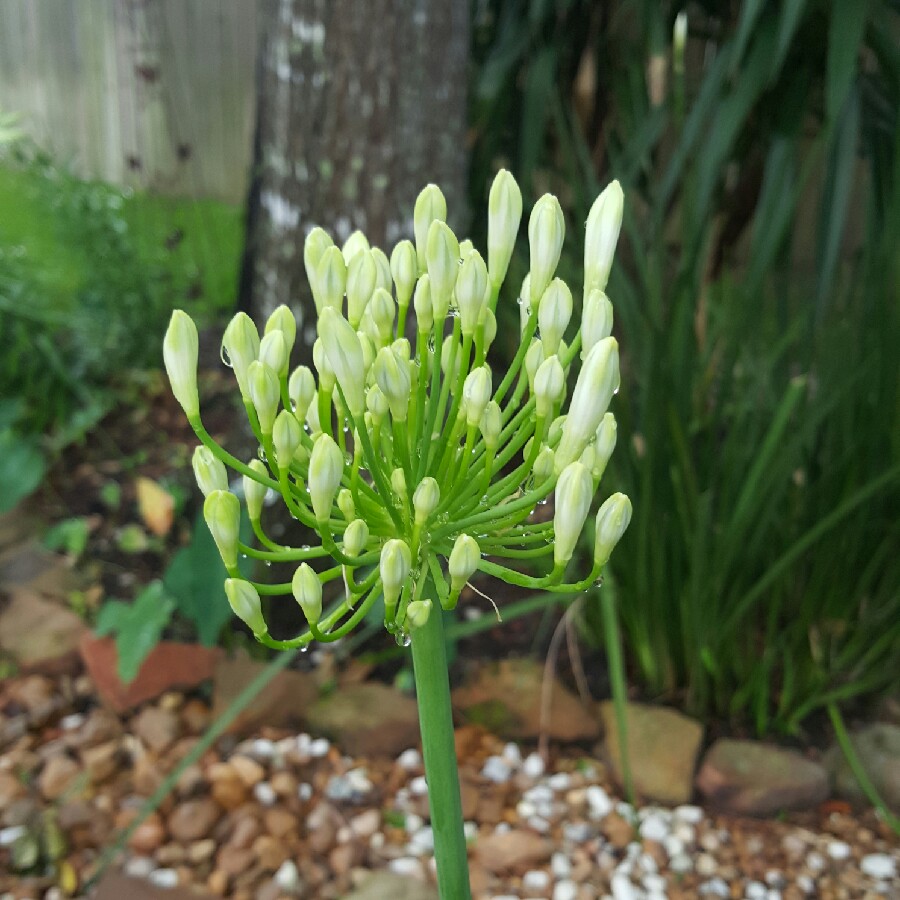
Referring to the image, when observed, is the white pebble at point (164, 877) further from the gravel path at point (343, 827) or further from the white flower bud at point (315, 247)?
the white flower bud at point (315, 247)

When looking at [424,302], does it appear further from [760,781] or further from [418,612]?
[760,781]

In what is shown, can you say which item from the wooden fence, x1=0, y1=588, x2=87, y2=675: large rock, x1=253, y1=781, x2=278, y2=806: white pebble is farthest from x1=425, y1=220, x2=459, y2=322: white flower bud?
the wooden fence

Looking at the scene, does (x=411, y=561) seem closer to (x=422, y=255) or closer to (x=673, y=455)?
(x=422, y=255)

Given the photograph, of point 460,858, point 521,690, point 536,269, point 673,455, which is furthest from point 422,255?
point 521,690

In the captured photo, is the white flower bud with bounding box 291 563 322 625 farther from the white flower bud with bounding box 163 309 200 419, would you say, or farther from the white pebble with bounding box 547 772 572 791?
the white pebble with bounding box 547 772 572 791

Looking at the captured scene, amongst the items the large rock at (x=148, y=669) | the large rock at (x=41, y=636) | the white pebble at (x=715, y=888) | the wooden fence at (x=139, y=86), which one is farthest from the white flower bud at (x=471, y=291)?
the wooden fence at (x=139, y=86)

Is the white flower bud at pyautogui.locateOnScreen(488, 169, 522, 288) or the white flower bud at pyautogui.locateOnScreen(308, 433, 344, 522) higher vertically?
the white flower bud at pyautogui.locateOnScreen(488, 169, 522, 288)

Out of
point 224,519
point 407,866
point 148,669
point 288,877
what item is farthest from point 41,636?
point 224,519
